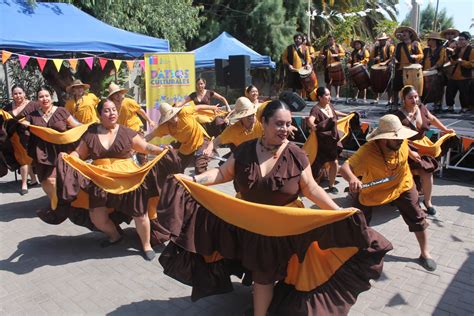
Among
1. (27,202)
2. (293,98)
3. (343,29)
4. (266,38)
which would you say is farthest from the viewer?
(343,29)

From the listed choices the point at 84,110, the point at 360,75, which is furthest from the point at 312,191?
the point at 360,75

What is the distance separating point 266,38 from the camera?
2098 cm

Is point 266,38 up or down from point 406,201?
up

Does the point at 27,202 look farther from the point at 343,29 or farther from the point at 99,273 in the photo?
the point at 343,29

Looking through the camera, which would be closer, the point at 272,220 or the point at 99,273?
the point at 272,220

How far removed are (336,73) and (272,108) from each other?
404 inches

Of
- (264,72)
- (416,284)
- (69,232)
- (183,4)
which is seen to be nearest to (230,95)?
(264,72)

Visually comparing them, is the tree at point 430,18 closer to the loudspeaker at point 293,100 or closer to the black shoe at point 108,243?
the loudspeaker at point 293,100

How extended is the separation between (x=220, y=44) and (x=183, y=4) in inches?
119

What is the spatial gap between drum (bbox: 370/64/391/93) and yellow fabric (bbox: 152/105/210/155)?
6062 millimetres

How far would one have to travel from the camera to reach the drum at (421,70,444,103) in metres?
9.67

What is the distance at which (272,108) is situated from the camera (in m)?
3.04

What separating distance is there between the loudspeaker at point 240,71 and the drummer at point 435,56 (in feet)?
13.4

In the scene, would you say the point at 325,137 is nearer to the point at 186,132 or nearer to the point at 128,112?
the point at 186,132
